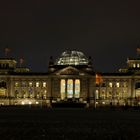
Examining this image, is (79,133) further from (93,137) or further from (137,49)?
(137,49)

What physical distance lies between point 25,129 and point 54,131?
264cm

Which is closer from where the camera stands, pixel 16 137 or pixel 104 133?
pixel 16 137

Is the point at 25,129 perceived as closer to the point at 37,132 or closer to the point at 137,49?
the point at 37,132

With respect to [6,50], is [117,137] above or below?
below

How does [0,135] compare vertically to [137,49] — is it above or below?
below

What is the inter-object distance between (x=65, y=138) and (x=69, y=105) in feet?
402

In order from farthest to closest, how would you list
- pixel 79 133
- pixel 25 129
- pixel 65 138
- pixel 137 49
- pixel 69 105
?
pixel 137 49 → pixel 69 105 → pixel 25 129 → pixel 79 133 → pixel 65 138

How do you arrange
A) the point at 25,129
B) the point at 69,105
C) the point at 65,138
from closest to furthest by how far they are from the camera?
the point at 65,138, the point at 25,129, the point at 69,105

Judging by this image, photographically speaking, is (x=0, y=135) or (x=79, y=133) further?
(x=79, y=133)

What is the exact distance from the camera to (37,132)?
3897 cm

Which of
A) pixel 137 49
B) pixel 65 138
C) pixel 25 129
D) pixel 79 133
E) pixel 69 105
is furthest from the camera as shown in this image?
pixel 137 49

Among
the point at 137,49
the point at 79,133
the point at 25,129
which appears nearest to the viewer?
the point at 79,133

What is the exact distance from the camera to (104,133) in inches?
1531

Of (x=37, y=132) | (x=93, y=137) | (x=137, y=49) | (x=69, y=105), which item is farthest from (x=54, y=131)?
(x=137, y=49)
